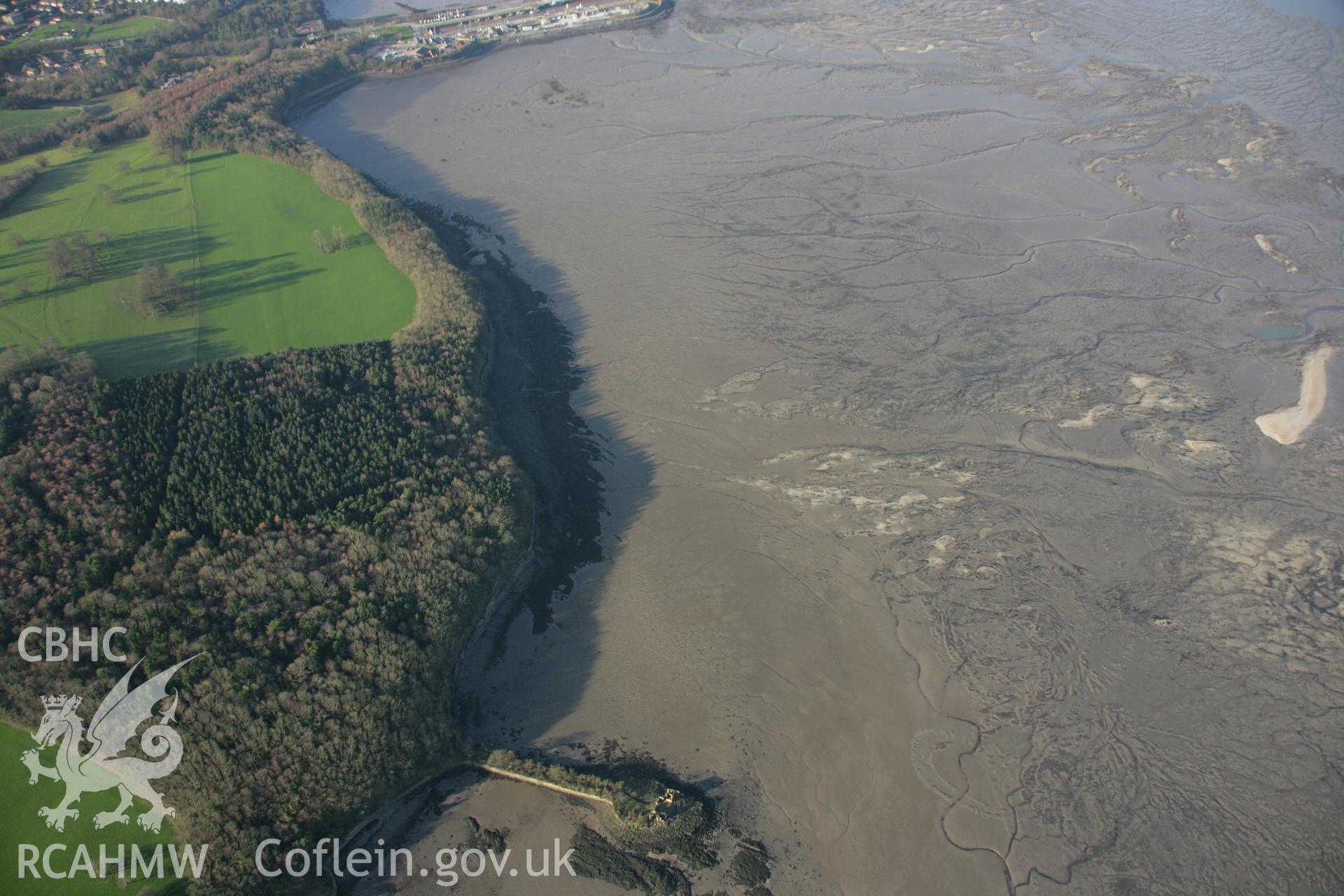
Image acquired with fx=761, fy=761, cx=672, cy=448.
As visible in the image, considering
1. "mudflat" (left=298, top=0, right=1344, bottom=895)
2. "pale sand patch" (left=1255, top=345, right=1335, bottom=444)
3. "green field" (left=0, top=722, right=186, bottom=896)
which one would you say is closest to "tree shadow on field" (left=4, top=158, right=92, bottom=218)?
"mudflat" (left=298, top=0, right=1344, bottom=895)

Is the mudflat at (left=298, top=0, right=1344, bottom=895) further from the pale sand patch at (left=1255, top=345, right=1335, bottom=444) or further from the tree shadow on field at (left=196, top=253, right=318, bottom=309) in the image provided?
the tree shadow on field at (left=196, top=253, right=318, bottom=309)

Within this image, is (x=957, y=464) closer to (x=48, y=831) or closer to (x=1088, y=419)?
(x=1088, y=419)

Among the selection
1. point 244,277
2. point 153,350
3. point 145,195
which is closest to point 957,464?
point 153,350

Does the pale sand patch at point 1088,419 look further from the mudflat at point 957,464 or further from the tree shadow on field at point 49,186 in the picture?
the tree shadow on field at point 49,186

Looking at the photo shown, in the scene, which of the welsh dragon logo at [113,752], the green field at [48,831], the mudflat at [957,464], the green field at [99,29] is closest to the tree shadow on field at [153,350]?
the mudflat at [957,464]

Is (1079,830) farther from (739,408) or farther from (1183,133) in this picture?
(1183,133)
